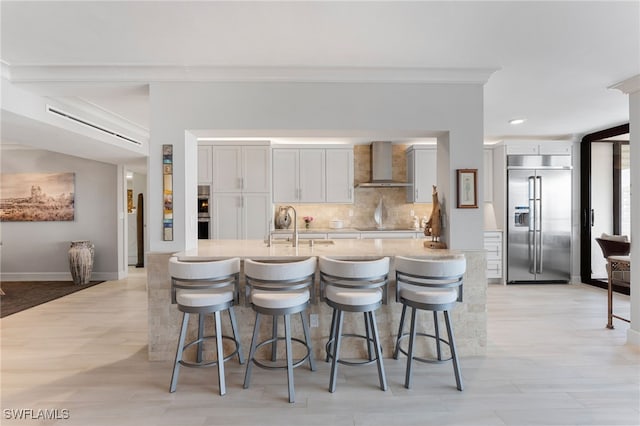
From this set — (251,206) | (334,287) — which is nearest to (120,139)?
(251,206)

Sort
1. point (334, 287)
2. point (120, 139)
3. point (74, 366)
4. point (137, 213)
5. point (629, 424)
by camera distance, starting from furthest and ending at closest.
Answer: point (137, 213) < point (120, 139) < point (74, 366) < point (334, 287) < point (629, 424)

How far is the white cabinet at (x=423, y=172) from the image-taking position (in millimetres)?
5961

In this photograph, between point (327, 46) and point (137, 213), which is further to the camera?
point (137, 213)

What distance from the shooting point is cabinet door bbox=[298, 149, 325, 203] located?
588 centimetres

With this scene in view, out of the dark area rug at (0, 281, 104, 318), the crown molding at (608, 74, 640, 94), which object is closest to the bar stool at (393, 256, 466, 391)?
the crown molding at (608, 74, 640, 94)

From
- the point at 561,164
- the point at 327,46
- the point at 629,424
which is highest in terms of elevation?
the point at 327,46

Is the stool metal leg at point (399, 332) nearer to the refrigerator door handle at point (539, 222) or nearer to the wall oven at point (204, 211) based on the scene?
the wall oven at point (204, 211)

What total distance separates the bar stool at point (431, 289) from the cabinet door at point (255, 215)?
3.14 m

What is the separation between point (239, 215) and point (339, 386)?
3536 millimetres

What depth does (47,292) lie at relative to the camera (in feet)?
17.8

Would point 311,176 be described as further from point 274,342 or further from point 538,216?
point 538,216

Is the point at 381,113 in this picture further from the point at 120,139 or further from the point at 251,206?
the point at 120,139

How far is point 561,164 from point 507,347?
4.00 m

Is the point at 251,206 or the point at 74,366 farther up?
the point at 251,206
